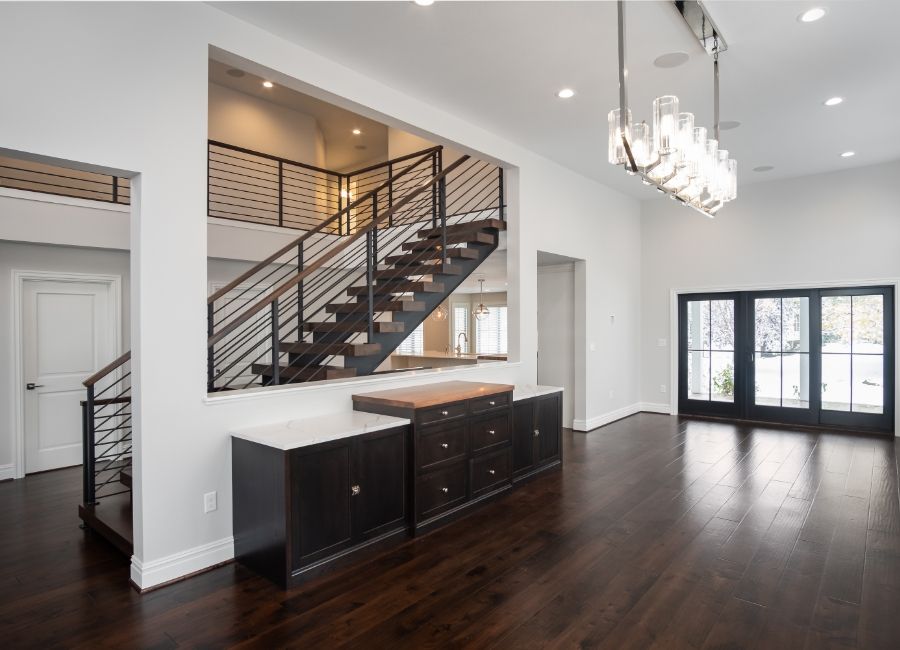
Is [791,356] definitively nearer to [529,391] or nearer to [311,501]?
[529,391]

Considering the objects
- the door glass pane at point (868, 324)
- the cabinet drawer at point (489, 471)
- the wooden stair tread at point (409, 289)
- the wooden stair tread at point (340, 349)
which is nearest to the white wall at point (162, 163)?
the wooden stair tread at point (340, 349)

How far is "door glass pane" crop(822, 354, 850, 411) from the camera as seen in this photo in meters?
7.15

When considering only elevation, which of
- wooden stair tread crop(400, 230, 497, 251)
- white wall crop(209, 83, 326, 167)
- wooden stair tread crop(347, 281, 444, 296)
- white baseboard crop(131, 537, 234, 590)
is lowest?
A: white baseboard crop(131, 537, 234, 590)

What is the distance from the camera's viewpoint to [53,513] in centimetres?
418

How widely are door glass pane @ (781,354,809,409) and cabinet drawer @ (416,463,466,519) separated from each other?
225 inches

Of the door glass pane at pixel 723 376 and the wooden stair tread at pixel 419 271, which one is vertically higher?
the wooden stair tread at pixel 419 271

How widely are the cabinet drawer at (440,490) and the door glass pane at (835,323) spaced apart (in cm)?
592

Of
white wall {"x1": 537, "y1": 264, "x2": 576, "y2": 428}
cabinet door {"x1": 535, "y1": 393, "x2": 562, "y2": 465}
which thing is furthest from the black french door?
cabinet door {"x1": 535, "y1": 393, "x2": 562, "y2": 465}

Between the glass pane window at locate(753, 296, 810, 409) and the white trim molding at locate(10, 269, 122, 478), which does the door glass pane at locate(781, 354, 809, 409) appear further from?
the white trim molding at locate(10, 269, 122, 478)

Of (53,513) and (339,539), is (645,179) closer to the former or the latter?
(339,539)

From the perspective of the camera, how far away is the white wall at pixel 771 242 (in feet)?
22.4

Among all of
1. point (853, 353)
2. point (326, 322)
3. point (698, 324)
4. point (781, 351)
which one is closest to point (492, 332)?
point (698, 324)

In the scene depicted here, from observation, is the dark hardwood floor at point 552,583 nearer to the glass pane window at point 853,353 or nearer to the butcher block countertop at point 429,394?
the butcher block countertop at point 429,394

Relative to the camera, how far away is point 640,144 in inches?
121
